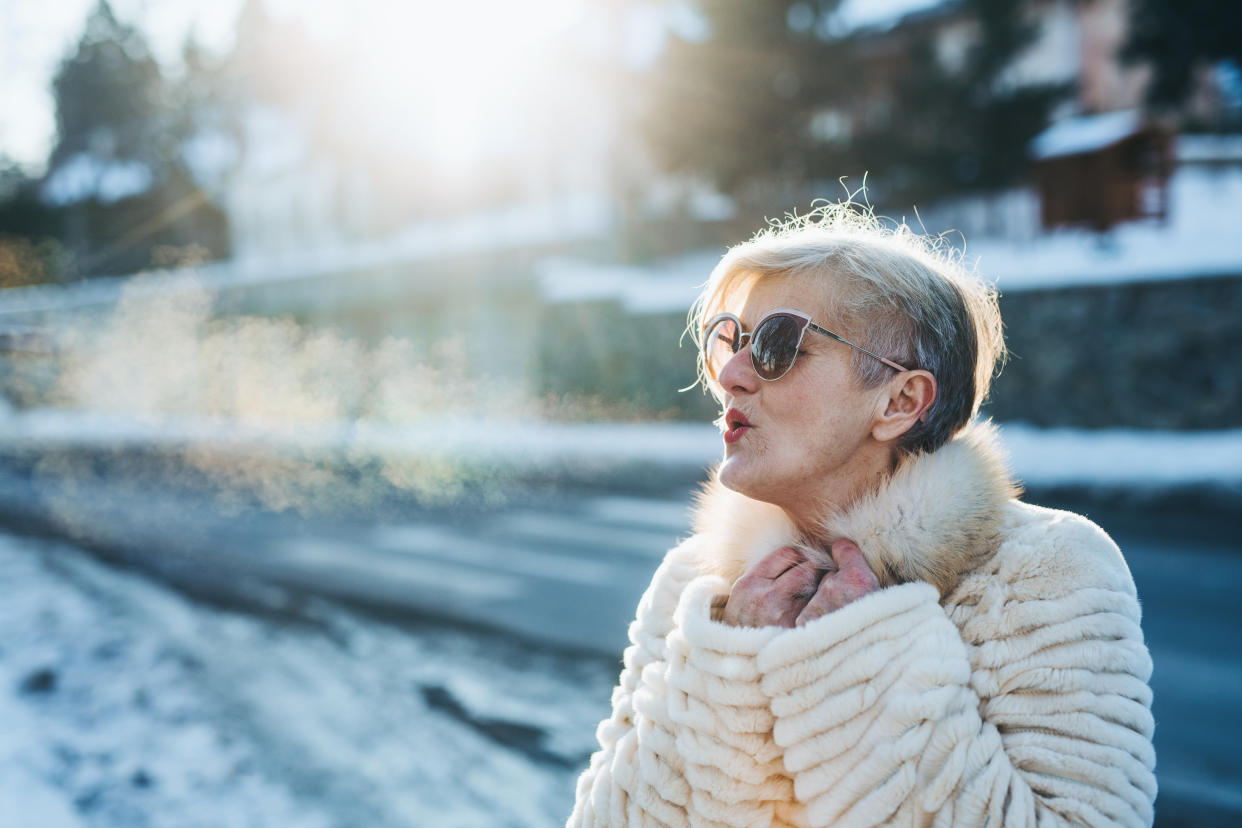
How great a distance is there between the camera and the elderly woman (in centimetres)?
131

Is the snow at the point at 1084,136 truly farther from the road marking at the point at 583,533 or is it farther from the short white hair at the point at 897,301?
the short white hair at the point at 897,301

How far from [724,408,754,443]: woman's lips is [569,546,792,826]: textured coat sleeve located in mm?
286

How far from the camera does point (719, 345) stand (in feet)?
5.92

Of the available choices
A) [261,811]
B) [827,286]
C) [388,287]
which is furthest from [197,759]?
[388,287]

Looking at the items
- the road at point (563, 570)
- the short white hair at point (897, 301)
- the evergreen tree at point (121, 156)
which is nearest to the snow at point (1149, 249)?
the road at point (563, 570)

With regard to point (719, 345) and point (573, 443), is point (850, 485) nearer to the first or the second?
point (719, 345)

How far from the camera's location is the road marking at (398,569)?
255 inches

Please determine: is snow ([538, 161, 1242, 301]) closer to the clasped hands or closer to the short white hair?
the short white hair

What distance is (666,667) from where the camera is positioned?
156 centimetres

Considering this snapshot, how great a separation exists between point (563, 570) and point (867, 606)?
18.7 feet

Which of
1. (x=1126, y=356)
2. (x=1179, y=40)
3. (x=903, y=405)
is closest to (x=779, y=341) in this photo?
(x=903, y=405)

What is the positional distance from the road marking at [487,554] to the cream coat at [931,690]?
16.9 feet

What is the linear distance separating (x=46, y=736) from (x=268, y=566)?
3.43 metres

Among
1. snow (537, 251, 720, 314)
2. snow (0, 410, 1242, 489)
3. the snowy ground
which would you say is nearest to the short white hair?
the snowy ground
